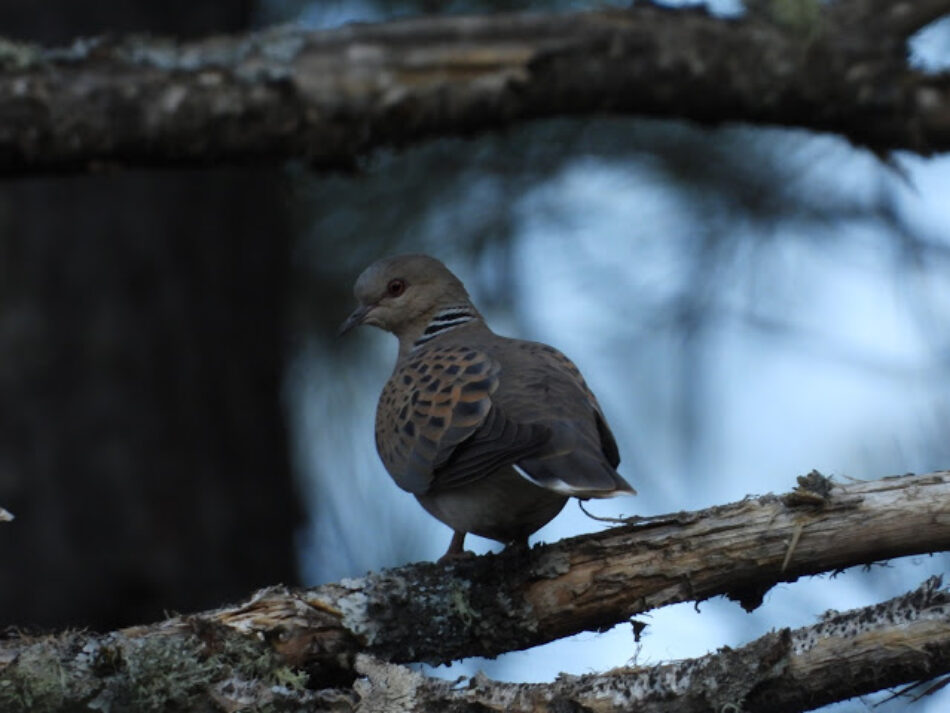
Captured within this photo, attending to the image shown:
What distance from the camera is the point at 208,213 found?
471 centimetres

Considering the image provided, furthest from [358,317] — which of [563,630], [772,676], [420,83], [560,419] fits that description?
[772,676]

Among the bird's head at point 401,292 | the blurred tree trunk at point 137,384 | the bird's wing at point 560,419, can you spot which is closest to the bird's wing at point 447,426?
the bird's wing at point 560,419

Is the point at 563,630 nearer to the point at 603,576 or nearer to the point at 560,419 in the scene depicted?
the point at 603,576

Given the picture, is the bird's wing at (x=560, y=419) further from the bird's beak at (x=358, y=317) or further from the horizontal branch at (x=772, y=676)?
the bird's beak at (x=358, y=317)

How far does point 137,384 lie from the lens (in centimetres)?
442

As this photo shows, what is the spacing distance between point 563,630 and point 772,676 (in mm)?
535

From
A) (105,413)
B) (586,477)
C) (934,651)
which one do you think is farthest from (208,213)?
(934,651)

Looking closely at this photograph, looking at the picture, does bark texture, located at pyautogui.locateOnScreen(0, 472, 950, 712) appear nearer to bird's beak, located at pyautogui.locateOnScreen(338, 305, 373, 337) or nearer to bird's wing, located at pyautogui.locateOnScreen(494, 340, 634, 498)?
bird's wing, located at pyautogui.locateOnScreen(494, 340, 634, 498)

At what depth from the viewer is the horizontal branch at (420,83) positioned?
3.34 m

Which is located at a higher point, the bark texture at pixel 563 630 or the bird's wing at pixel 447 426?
the bird's wing at pixel 447 426

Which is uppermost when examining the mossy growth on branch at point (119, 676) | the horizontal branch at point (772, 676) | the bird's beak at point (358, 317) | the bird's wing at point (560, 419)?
the bird's beak at point (358, 317)

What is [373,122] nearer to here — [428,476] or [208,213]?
[428,476]

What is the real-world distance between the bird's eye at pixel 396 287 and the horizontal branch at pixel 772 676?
5.84ft

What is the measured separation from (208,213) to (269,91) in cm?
141
